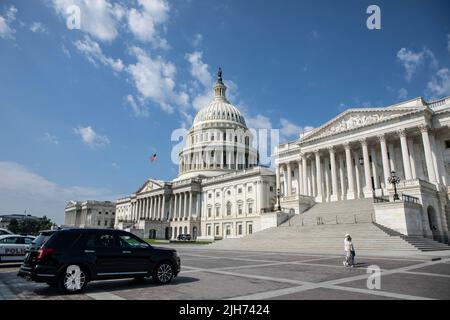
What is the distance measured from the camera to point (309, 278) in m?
12.2

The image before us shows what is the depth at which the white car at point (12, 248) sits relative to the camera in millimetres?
17656

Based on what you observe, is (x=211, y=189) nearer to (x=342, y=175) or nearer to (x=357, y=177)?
(x=342, y=175)

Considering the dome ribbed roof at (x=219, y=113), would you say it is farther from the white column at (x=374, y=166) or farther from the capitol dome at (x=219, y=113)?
the white column at (x=374, y=166)

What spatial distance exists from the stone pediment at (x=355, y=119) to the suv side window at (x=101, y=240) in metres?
43.3

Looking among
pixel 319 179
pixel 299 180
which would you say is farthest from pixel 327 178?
pixel 299 180

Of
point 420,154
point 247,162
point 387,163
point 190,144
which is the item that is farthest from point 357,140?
point 190,144

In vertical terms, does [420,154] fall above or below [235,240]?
above

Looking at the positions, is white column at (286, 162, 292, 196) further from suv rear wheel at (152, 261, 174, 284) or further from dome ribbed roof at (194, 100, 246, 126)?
dome ribbed roof at (194, 100, 246, 126)

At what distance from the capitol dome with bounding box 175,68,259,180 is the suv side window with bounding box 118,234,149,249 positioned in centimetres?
8607

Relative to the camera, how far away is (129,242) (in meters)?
11.0

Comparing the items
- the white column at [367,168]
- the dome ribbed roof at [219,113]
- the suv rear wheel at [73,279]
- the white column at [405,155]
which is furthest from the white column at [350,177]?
the dome ribbed roof at [219,113]

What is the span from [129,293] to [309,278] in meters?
6.95

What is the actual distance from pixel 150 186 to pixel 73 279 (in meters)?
97.7
